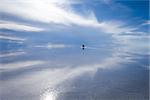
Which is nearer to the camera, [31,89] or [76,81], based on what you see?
[31,89]

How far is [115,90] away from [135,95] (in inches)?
180

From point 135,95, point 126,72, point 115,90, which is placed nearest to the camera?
point 135,95

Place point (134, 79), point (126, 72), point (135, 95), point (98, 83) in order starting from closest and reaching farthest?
point (135, 95), point (98, 83), point (134, 79), point (126, 72)

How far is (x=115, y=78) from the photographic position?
3588 cm

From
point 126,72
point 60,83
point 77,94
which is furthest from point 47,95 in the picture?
point 126,72

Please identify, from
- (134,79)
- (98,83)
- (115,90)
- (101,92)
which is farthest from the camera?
(134,79)

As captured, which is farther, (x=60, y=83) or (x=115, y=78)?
(x=115, y=78)

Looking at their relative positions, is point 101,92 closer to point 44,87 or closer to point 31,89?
point 44,87

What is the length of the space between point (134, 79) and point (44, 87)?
16.9 meters

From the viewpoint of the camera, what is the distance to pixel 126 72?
42.9 m

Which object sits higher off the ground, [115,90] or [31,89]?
[31,89]

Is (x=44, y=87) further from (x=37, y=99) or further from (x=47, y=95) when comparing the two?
(x=37, y=99)

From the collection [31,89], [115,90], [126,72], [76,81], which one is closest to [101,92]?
[115,90]

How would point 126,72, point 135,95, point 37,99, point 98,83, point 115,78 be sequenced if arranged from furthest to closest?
point 126,72 → point 115,78 → point 98,83 → point 135,95 → point 37,99
